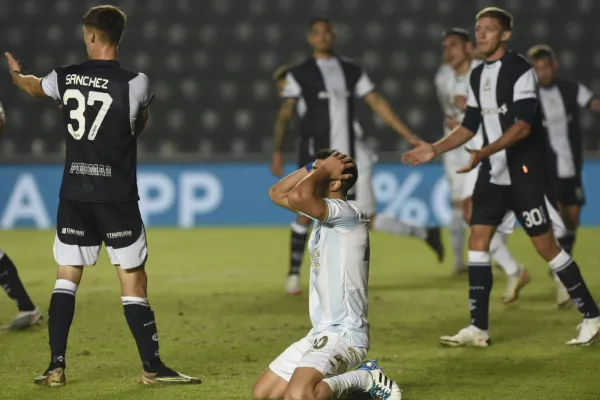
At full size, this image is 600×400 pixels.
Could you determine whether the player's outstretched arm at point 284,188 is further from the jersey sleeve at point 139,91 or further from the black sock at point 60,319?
the black sock at point 60,319

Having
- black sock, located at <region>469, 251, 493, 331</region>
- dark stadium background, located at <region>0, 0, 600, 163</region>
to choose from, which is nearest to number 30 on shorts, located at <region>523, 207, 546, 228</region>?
black sock, located at <region>469, 251, 493, 331</region>

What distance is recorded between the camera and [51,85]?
569 cm

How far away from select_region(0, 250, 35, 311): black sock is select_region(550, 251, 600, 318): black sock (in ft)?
10.8

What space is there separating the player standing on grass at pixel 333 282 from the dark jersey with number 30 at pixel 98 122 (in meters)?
0.82

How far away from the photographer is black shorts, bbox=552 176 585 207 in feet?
32.3

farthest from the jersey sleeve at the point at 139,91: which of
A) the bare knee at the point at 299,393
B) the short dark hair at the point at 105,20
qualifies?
the bare knee at the point at 299,393

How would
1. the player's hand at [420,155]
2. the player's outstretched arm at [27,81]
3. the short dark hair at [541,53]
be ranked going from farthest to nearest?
the short dark hair at [541,53] < the player's hand at [420,155] < the player's outstretched arm at [27,81]

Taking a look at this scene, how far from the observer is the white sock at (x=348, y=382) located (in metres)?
4.98

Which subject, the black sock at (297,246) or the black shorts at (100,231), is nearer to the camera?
the black shorts at (100,231)

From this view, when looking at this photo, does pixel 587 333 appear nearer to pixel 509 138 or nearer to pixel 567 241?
pixel 509 138

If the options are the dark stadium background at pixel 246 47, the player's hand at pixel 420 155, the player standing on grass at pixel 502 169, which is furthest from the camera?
the dark stadium background at pixel 246 47

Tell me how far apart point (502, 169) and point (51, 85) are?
2770 mm

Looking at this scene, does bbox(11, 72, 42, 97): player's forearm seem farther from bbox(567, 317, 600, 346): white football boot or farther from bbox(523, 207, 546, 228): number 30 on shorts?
bbox(567, 317, 600, 346): white football boot

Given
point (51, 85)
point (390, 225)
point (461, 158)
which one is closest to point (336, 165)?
point (51, 85)
